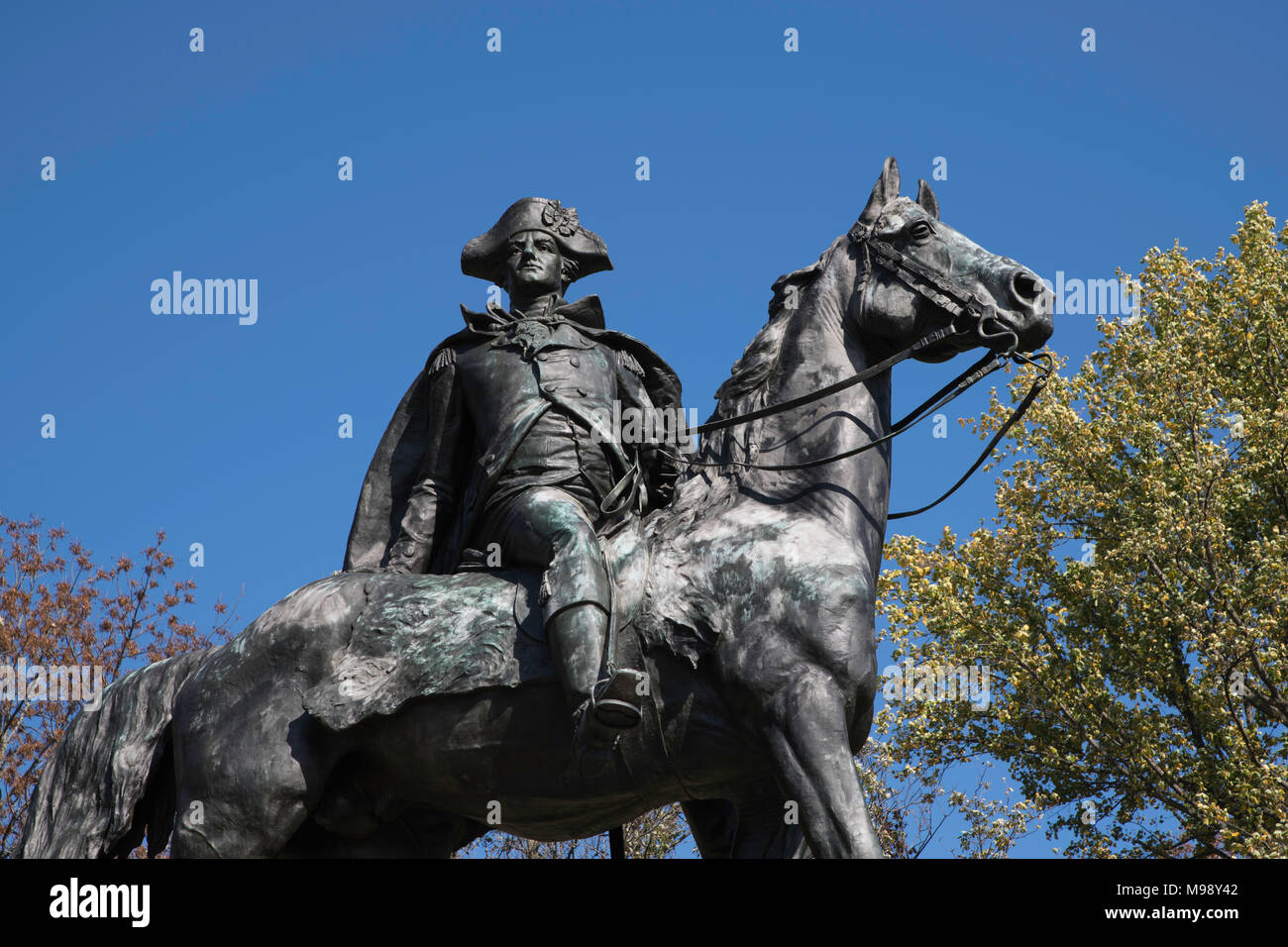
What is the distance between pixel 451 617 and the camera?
25.5ft

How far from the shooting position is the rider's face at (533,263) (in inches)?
360

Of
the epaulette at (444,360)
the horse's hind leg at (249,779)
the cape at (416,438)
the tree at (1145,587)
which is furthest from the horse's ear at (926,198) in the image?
the tree at (1145,587)

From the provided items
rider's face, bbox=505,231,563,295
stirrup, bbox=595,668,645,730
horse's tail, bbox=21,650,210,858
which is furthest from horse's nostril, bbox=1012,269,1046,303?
horse's tail, bbox=21,650,210,858

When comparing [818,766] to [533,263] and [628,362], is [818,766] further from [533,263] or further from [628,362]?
[533,263]

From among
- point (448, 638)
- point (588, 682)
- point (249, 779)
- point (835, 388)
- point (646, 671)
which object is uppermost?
point (835, 388)

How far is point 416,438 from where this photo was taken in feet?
29.7

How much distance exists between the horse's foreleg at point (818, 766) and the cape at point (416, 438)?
234 centimetres

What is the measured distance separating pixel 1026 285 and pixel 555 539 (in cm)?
263

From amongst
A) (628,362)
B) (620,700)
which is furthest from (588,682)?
(628,362)

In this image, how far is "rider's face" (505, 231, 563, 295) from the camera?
30.0 feet

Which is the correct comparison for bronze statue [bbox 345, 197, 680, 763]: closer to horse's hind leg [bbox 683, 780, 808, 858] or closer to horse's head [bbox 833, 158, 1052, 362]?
horse's hind leg [bbox 683, 780, 808, 858]

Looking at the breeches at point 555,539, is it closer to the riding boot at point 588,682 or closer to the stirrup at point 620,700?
the riding boot at point 588,682
